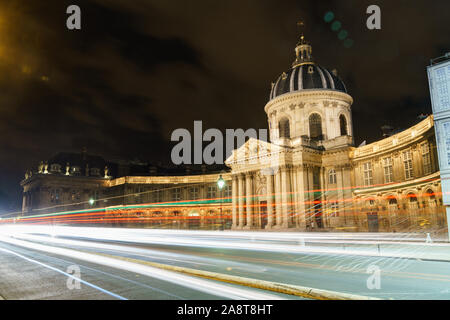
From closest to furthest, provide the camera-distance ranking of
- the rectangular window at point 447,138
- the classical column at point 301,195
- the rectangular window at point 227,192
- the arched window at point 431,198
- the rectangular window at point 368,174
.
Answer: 1. the rectangular window at point 447,138
2. the arched window at point 431,198
3. the rectangular window at point 368,174
4. the classical column at point 301,195
5. the rectangular window at point 227,192

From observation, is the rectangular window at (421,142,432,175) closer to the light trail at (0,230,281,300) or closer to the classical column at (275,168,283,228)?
the classical column at (275,168,283,228)

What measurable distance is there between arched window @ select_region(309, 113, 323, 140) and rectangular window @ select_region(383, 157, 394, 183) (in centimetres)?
1347

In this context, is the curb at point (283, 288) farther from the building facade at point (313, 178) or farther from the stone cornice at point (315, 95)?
the stone cornice at point (315, 95)

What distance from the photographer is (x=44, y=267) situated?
42.9 feet

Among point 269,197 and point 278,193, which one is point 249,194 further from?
point 278,193

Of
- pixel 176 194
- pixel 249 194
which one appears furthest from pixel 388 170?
pixel 176 194

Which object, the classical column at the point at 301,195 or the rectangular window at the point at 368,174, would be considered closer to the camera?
the rectangular window at the point at 368,174

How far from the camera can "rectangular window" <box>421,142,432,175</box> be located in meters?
29.8

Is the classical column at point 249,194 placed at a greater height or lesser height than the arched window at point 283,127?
lesser

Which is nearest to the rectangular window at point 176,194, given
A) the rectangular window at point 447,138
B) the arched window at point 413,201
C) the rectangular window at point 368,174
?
the rectangular window at point 368,174

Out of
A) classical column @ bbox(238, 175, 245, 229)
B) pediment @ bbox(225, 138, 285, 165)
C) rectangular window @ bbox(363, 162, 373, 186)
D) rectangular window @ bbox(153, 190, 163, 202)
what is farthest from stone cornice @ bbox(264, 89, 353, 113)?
rectangular window @ bbox(153, 190, 163, 202)

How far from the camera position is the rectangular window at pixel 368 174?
40.8m
